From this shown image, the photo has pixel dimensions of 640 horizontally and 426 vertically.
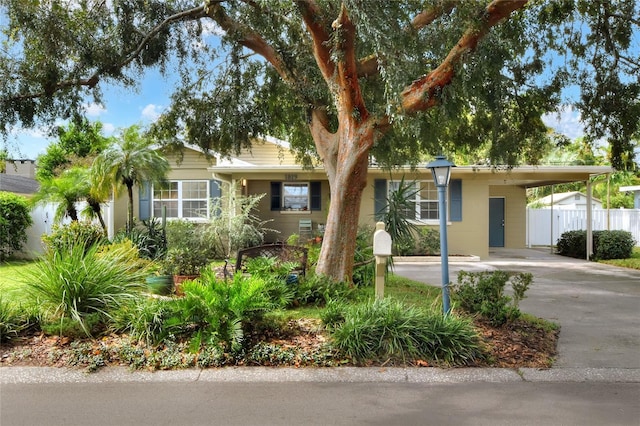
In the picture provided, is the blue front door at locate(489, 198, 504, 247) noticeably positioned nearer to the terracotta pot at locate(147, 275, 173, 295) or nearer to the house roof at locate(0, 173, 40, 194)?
the terracotta pot at locate(147, 275, 173, 295)

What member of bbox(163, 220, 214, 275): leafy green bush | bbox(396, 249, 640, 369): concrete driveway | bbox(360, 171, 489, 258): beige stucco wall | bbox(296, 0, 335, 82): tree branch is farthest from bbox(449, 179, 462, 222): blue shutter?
bbox(296, 0, 335, 82): tree branch

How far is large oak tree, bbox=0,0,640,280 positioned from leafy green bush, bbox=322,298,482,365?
8.25 feet

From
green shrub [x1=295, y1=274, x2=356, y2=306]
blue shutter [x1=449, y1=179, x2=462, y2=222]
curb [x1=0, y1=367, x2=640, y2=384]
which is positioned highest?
blue shutter [x1=449, y1=179, x2=462, y2=222]

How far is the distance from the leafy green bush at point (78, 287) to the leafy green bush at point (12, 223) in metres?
9.11

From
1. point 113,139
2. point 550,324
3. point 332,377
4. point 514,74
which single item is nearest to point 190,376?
point 332,377

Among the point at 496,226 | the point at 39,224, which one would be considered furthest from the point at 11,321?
the point at 496,226

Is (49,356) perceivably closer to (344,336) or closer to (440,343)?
(344,336)

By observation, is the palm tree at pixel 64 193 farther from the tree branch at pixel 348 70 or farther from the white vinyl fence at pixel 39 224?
the tree branch at pixel 348 70

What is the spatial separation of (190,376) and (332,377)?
4.79 ft

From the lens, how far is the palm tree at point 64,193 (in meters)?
14.4

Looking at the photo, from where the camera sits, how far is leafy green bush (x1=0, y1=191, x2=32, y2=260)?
14.1m

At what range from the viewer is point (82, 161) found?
75.5 ft

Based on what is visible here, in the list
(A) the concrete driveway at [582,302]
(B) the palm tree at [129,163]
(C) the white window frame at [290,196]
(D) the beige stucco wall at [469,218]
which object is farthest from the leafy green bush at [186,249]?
(D) the beige stucco wall at [469,218]

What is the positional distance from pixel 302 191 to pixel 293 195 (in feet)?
1.14
